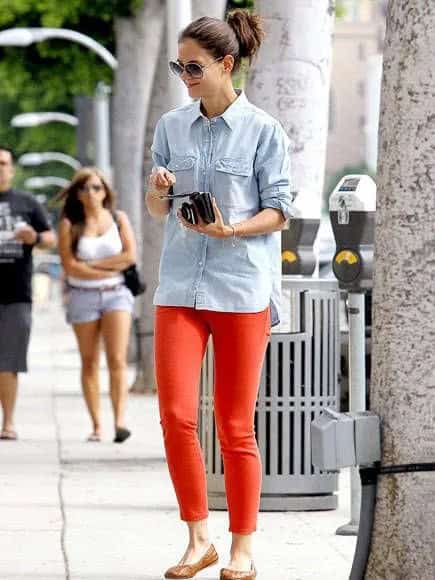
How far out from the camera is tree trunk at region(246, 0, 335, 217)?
28.9 ft

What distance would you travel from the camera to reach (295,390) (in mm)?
8297

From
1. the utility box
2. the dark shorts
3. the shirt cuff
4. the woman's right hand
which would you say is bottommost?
the dark shorts

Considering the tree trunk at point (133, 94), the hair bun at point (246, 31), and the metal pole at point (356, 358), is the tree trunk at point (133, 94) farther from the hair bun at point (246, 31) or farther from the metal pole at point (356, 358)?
the hair bun at point (246, 31)

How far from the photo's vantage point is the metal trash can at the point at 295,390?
8273mm

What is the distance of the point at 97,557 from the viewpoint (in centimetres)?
702

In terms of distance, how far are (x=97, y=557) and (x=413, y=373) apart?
2.18m

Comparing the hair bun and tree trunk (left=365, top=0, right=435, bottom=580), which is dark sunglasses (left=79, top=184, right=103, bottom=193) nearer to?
the hair bun

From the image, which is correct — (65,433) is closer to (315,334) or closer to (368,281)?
(315,334)

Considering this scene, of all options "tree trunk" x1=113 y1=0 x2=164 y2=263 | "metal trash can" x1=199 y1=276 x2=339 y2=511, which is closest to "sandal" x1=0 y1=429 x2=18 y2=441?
"metal trash can" x1=199 y1=276 x2=339 y2=511

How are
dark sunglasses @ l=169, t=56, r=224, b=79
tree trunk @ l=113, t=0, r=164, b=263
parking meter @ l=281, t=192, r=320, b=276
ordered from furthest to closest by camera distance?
1. tree trunk @ l=113, t=0, r=164, b=263
2. parking meter @ l=281, t=192, r=320, b=276
3. dark sunglasses @ l=169, t=56, r=224, b=79

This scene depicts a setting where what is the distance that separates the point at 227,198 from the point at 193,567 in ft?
4.20

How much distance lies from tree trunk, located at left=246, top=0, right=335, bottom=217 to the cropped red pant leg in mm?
2711


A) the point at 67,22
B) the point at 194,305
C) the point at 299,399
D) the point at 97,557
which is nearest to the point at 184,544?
the point at 97,557

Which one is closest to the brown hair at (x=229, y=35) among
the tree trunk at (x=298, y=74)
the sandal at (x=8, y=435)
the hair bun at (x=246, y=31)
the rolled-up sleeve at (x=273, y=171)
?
the hair bun at (x=246, y=31)
